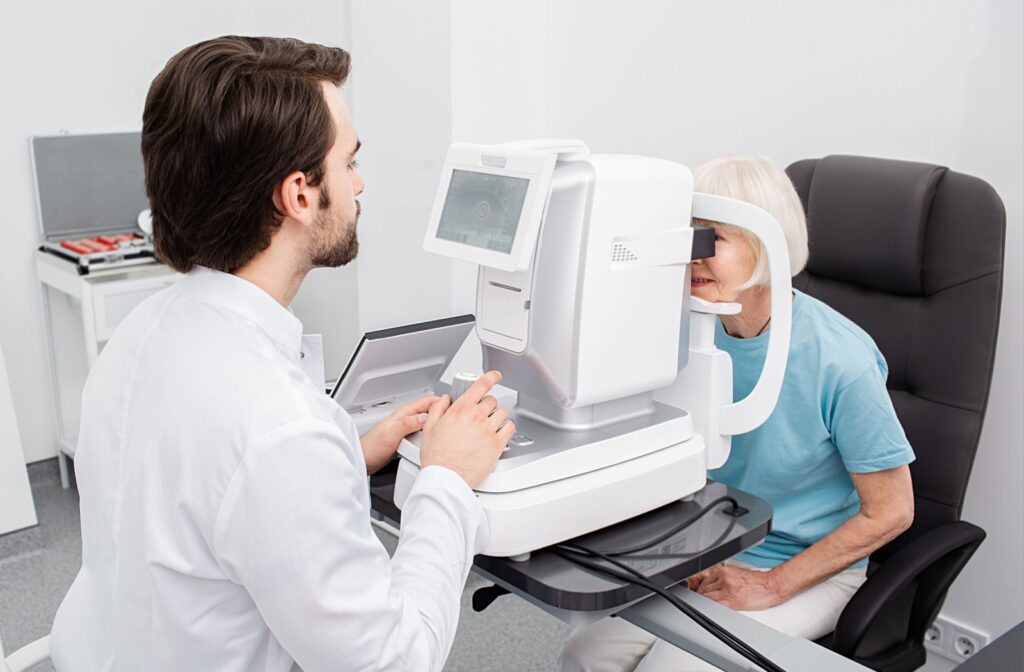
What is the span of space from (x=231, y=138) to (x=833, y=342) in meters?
0.96

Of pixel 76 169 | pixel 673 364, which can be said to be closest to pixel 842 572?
pixel 673 364

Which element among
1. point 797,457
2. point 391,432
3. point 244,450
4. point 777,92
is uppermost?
point 777,92

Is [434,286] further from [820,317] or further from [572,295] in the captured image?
[572,295]

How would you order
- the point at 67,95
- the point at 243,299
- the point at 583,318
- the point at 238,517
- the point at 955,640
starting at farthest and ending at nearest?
the point at 67,95 → the point at 955,640 → the point at 583,318 → the point at 243,299 → the point at 238,517

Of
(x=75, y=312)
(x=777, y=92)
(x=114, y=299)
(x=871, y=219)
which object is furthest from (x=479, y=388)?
(x=75, y=312)

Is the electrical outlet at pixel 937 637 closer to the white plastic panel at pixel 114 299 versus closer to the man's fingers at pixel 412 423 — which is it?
the man's fingers at pixel 412 423

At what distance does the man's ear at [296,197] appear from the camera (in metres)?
1.00

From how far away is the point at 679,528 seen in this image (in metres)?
1.14

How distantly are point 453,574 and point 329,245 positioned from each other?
0.37 meters

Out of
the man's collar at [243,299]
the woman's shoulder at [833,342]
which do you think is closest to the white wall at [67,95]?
the woman's shoulder at [833,342]

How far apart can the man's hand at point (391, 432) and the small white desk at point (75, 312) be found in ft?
4.77

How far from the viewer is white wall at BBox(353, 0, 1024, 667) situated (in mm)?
1913

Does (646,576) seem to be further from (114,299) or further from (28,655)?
(114,299)

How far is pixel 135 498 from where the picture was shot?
0.95m
